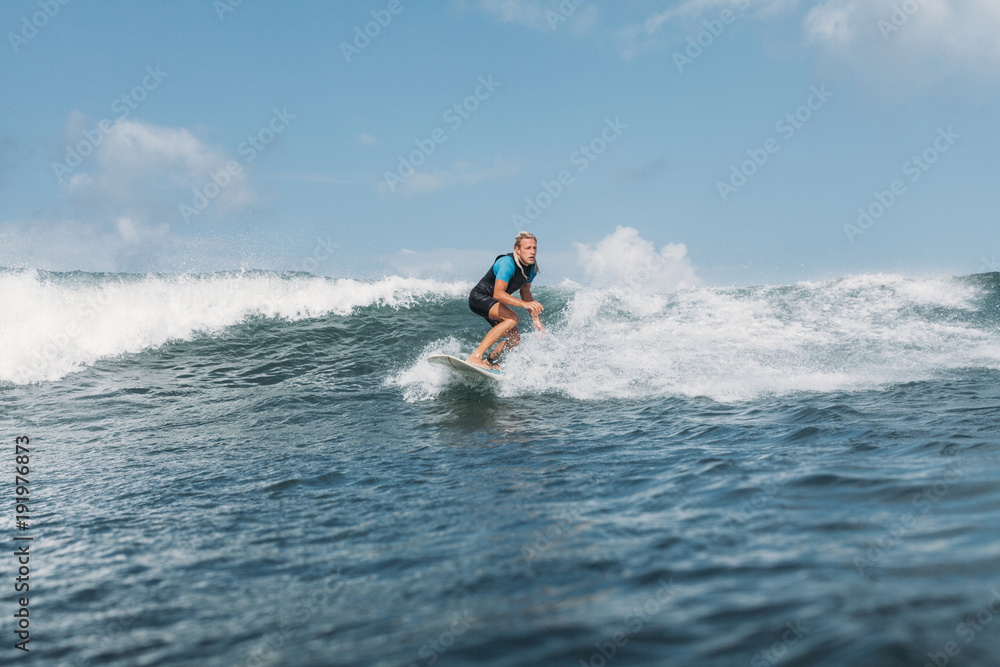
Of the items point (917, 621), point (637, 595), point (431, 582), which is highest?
point (431, 582)

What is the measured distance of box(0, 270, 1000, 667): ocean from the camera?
8.30 ft

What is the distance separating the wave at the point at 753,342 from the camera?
9.06 metres

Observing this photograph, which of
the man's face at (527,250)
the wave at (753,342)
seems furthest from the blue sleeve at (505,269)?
the wave at (753,342)

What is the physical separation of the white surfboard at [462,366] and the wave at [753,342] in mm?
278

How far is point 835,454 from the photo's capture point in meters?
4.95

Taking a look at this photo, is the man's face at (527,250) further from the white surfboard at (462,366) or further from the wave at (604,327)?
the wave at (604,327)

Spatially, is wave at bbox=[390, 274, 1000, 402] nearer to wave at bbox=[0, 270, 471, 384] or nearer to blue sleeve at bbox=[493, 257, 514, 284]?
blue sleeve at bbox=[493, 257, 514, 284]

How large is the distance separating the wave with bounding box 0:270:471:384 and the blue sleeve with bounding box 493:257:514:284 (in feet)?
26.8

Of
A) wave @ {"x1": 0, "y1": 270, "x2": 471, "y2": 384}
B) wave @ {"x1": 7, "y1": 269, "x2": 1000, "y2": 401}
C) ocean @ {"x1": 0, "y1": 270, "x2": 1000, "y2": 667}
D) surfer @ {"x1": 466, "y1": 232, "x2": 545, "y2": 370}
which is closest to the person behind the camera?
ocean @ {"x1": 0, "y1": 270, "x2": 1000, "y2": 667}

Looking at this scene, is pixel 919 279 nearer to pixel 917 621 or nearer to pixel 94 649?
pixel 917 621

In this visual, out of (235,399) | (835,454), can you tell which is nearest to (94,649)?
(835,454)

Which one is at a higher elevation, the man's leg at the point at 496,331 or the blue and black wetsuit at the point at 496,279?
the blue and black wetsuit at the point at 496,279

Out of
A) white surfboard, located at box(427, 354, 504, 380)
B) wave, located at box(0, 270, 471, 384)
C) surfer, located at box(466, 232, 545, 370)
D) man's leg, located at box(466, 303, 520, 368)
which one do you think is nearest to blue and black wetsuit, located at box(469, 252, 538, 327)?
surfer, located at box(466, 232, 545, 370)

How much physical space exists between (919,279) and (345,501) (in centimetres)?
1850
